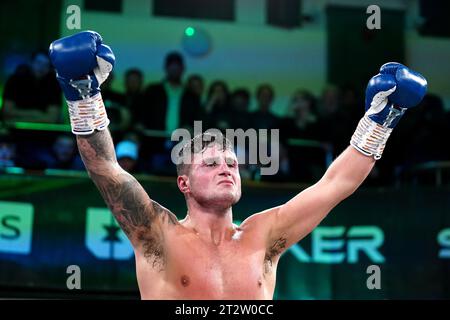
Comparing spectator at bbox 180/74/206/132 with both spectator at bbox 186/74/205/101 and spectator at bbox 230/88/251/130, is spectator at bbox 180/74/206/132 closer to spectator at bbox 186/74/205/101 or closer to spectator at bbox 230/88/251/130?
spectator at bbox 186/74/205/101

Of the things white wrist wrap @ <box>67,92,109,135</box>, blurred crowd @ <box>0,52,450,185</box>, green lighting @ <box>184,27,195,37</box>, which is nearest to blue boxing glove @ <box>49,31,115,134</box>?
white wrist wrap @ <box>67,92,109,135</box>

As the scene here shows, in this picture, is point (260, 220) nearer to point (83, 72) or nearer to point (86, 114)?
point (86, 114)

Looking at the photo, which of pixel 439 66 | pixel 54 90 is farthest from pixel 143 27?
pixel 439 66

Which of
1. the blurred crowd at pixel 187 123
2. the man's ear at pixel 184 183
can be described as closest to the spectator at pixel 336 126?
the blurred crowd at pixel 187 123

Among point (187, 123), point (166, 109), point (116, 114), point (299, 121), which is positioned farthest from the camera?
point (299, 121)

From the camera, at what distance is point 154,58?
28.2 feet

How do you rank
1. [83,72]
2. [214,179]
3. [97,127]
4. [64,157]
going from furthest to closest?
[64,157] → [214,179] → [97,127] → [83,72]

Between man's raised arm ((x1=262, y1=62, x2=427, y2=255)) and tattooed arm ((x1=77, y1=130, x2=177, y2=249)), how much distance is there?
0.54m

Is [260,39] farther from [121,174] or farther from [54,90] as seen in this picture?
[121,174]

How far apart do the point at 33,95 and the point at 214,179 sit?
3767 millimetres

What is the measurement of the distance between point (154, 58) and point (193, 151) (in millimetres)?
5385

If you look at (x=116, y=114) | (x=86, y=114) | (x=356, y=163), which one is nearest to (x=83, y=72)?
(x=86, y=114)

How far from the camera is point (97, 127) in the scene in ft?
9.98

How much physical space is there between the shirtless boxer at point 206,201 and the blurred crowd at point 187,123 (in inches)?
112
